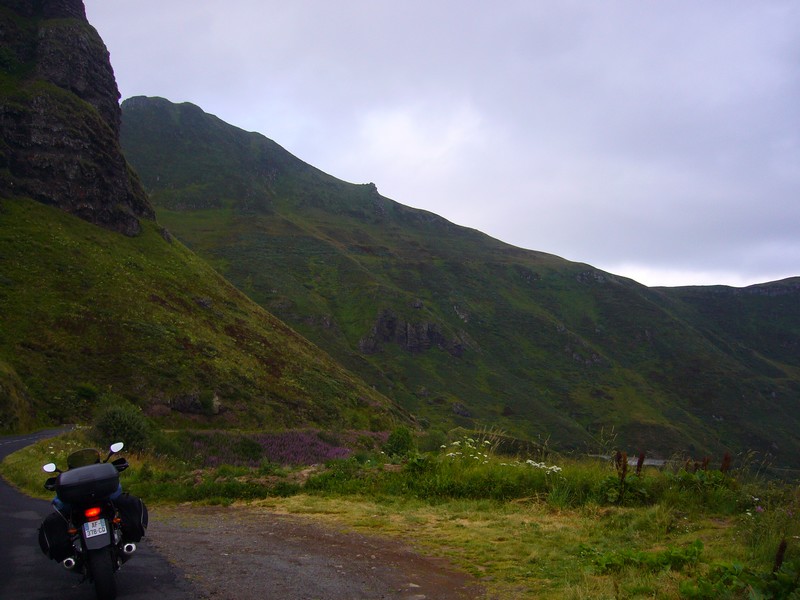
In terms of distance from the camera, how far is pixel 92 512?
208 inches

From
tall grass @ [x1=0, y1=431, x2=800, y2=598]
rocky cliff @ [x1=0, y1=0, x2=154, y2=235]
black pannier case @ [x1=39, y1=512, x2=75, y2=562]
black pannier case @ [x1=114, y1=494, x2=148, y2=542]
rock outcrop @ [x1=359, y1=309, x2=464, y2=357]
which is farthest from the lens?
rock outcrop @ [x1=359, y1=309, x2=464, y2=357]

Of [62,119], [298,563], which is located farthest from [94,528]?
[62,119]

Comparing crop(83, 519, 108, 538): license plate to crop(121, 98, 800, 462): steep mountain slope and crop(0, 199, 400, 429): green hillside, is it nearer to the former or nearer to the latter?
crop(0, 199, 400, 429): green hillside

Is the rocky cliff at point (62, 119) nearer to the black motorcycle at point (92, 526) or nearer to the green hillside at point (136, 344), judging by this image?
the green hillside at point (136, 344)

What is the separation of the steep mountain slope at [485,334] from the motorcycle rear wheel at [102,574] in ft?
282

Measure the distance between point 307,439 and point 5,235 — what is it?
36264mm

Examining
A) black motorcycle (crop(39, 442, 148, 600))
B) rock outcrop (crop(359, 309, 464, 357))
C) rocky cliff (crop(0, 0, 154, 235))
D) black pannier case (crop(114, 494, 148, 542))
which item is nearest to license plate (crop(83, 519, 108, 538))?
black motorcycle (crop(39, 442, 148, 600))

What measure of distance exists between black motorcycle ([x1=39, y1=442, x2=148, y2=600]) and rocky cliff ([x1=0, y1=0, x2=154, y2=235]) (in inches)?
2359

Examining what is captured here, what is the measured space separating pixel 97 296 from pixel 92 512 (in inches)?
1773

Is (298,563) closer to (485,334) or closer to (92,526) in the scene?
(92,526)

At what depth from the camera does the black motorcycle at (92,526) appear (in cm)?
507

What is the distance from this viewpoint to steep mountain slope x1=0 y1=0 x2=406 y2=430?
120 ft

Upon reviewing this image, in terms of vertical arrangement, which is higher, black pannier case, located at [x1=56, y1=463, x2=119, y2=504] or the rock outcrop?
the rock outcrop

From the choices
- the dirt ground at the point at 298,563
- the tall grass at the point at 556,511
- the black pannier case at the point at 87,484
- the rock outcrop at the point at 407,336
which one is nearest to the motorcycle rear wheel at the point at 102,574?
the black pannier case at the point at 87,484
